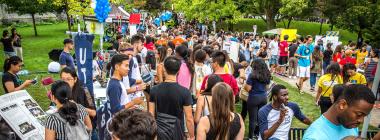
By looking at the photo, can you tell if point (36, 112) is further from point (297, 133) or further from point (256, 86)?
point (297, 133)

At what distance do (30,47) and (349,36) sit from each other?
38.9 metres

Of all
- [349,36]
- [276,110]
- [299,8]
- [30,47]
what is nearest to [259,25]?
[349,36]

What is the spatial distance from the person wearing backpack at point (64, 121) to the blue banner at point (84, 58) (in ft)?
5.74

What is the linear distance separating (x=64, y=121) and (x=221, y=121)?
1.67m

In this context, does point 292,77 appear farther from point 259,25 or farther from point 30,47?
point 259,25

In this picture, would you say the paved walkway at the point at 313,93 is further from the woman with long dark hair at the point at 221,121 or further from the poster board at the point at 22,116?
the poster board at the point at 22,116

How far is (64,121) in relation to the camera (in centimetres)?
374

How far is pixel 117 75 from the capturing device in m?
4.77

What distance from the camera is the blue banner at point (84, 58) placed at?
5809 mm

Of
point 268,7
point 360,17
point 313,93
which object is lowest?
point 313,93

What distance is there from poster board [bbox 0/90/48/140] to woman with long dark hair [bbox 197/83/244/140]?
2.72 meters

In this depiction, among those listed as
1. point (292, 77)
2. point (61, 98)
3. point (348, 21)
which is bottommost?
point (292, 77)

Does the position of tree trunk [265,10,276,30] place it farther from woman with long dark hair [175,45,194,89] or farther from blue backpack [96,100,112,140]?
blue backpack [96,100,112,140]

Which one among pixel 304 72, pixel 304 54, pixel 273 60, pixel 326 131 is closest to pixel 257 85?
pixel 326 131
